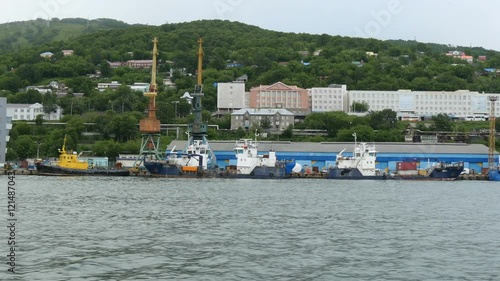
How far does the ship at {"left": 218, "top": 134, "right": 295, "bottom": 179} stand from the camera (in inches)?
3182

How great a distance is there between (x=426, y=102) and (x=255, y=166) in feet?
221

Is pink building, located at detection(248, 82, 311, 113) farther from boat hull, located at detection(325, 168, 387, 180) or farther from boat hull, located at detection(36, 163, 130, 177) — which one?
boat hull, located at detection(36, 163, 130, 177)

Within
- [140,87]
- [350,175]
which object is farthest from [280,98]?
[350,175]

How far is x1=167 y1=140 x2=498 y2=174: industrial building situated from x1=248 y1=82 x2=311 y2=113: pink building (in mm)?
48394

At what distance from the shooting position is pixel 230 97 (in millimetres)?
141375

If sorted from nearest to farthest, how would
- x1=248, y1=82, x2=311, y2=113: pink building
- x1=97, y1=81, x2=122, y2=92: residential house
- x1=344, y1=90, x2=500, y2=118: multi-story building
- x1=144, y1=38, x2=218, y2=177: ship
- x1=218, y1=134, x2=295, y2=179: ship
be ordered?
x1=218, y1=134, x2=295, y2=179: ship < x1=144, y1=38, x2=218, y2=177: ship < x1=344, y1=90, x2=500, y2=118: multi-story building < x1=248, y1=82, x2=311, y2=113: pink building < x1=97, y1=81, x2=122, y2=92: residential house

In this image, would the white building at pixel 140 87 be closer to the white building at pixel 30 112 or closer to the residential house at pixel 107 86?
the residential house at pixel 107 86

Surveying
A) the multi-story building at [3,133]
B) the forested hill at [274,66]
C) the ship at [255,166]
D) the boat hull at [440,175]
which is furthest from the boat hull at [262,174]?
the forested hill at [274,66]

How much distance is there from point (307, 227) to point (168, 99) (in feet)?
339

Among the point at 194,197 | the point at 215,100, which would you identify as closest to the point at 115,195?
the point at 194,197

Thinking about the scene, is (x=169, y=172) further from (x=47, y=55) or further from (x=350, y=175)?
(x=47, y=55)

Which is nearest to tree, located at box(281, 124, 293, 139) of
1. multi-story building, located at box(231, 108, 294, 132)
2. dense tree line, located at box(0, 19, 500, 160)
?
dense tree line, located at box(0, 19, 500, 160)

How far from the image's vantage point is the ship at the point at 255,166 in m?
80.8

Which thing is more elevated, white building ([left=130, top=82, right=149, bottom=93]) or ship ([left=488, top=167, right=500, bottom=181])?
white building ([left=130, top=82, right=149, bottom=93])
